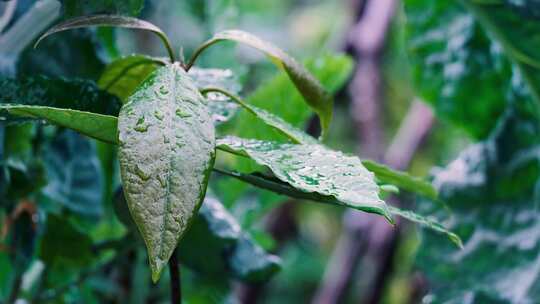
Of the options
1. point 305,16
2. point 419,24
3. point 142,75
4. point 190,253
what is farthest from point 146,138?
point 305,16

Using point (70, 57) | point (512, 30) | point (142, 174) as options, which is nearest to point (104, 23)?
point (142, 174)

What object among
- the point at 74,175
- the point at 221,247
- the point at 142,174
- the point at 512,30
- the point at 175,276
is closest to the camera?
the point at 142,174

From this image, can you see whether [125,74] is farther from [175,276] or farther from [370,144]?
[370,144]

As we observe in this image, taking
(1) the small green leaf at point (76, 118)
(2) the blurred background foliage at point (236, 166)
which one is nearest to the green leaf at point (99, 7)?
(2) the blurred background foliage at point (236, 166)

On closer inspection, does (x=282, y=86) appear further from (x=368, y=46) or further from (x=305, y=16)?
(x=305, y=16)

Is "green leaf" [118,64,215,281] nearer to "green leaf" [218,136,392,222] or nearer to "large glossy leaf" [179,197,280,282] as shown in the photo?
"green leaf" [218,136,392,222]

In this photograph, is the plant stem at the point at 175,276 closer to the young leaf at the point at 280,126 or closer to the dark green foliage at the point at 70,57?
the young leaf at the point at 280,126
